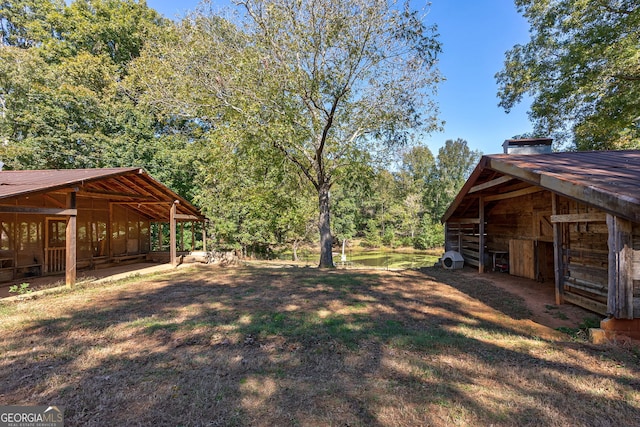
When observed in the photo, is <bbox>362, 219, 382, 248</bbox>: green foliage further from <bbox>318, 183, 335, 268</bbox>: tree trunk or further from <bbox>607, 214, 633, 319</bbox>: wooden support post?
<bbox>607, 214, 633, 319</bbox>: wooden support post

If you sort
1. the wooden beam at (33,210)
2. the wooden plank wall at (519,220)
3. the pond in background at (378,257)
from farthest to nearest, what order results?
1. the pond in background at (378,257)
2. the wooden plank wall at (519,220)
3. the wooden beam at (33,210)

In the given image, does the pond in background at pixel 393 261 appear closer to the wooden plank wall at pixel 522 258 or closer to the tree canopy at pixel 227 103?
the tree canopy at pixel 227 103

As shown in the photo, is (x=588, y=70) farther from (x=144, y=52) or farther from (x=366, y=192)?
(x=144, y=52)

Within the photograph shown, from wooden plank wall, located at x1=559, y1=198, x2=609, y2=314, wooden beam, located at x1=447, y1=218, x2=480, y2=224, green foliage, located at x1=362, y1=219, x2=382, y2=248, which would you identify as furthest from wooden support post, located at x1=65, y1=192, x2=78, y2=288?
green foliage, located at x1=362, y1=219, x2=382, y2=248

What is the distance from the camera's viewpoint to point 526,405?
271 cm

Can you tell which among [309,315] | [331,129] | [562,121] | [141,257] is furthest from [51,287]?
[562,121]

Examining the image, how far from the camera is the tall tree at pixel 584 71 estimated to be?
40.2 ft

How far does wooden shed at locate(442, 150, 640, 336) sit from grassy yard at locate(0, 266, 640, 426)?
110 cm

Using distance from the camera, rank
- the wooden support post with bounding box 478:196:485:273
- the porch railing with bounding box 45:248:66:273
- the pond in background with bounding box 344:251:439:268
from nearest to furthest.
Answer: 1. the wooden support post with bounding box 478:196:485:273
2. the porch railing with bounding box 45:248:66:273
3. the pond in background with bounding box 344:251:439:268

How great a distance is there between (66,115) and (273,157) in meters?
15.7

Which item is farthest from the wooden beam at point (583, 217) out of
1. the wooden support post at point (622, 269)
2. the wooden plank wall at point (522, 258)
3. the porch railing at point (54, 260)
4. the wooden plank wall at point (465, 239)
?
the porch railing at point (54, 260)

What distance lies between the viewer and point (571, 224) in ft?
21.3

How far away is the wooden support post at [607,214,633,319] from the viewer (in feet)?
14.5

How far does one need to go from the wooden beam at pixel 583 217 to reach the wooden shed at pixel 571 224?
2cm
